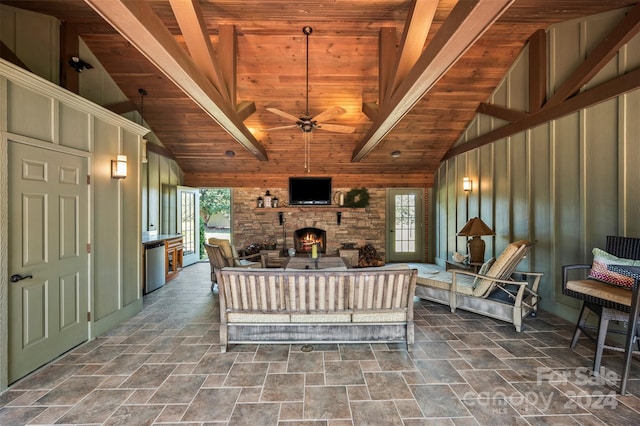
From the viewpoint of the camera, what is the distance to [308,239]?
7.81 meters

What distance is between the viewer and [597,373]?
243 centimetres

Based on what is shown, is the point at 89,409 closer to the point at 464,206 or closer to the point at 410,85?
the point at 410,85

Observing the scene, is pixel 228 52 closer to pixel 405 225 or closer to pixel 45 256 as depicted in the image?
pixel 45 256

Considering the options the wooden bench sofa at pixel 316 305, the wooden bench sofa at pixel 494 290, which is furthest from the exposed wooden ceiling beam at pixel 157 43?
the wooden bench sofa at pixel 494 290

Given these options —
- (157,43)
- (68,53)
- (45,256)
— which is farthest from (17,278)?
(68,53)

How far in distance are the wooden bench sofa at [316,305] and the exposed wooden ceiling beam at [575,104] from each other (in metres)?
3.01

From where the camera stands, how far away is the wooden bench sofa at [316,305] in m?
2.77

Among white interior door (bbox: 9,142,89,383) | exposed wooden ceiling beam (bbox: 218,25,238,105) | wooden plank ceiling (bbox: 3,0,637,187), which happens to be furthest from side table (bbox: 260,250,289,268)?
exposed wooden ceiling beam (bbox: 218,25,238,105)

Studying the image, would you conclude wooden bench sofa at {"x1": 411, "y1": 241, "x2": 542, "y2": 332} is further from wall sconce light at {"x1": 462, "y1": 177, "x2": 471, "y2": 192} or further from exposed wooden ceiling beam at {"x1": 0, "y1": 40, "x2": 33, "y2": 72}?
exposed wooden ceiling beam at {"x1": 0, "y1": 40, "x2": 33, "y2": 72}

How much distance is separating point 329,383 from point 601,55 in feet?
15.3

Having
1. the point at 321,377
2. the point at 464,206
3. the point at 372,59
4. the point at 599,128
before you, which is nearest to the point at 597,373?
the point at 321,377

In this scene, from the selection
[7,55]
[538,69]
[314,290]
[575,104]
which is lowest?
[314,290]

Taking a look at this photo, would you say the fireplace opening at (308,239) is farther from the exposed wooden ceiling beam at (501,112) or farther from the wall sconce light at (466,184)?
the exposed wooden ceiling beam at (501,112)

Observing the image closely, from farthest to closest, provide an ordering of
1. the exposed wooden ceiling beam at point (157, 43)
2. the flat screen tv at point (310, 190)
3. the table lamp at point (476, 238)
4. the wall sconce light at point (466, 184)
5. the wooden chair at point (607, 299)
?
1. the flat screen tv at point (310, 190)
2. the wall sconce light at point (466, 184)
3. the table lamp at point (476, 238)
4. the wooden chair at point (607, 299)
5. the exposed wooden ceiling beam at point (157, 43)
